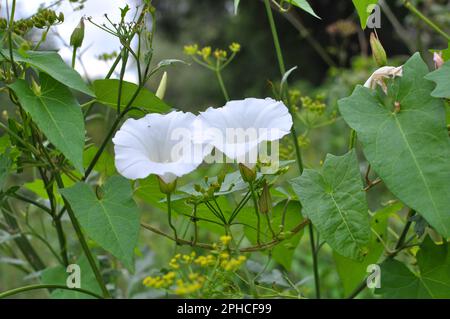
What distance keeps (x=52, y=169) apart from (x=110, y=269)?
44cm

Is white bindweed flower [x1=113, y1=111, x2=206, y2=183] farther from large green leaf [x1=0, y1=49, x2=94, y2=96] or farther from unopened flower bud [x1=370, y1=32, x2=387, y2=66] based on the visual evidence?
unopened flower bud [x1=370, y1=32, x2=387, y2=66]

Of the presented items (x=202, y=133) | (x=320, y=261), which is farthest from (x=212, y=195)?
(x=320, y=261)

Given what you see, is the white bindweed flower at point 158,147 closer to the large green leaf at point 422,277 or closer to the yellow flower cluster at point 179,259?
the yellow flower cluster at point 179,259

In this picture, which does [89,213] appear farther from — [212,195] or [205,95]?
[205,95]

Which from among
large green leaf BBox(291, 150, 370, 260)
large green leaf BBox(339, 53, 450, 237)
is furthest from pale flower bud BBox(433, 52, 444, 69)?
large green leaf BBox(291, 150, 370, 260)

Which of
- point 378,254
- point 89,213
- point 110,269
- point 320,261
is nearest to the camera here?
point 89,213

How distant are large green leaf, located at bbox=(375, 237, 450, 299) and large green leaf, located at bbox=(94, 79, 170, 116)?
37 cm

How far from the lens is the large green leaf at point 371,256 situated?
36.6 inches

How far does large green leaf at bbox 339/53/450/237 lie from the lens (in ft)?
2.10

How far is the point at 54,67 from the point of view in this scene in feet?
2.45

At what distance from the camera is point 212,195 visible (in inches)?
29.0

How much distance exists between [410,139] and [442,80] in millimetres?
75

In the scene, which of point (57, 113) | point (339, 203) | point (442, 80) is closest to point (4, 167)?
point (57, 113)

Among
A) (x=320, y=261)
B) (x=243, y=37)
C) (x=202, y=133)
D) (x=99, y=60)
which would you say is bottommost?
(x=320, y=261)
